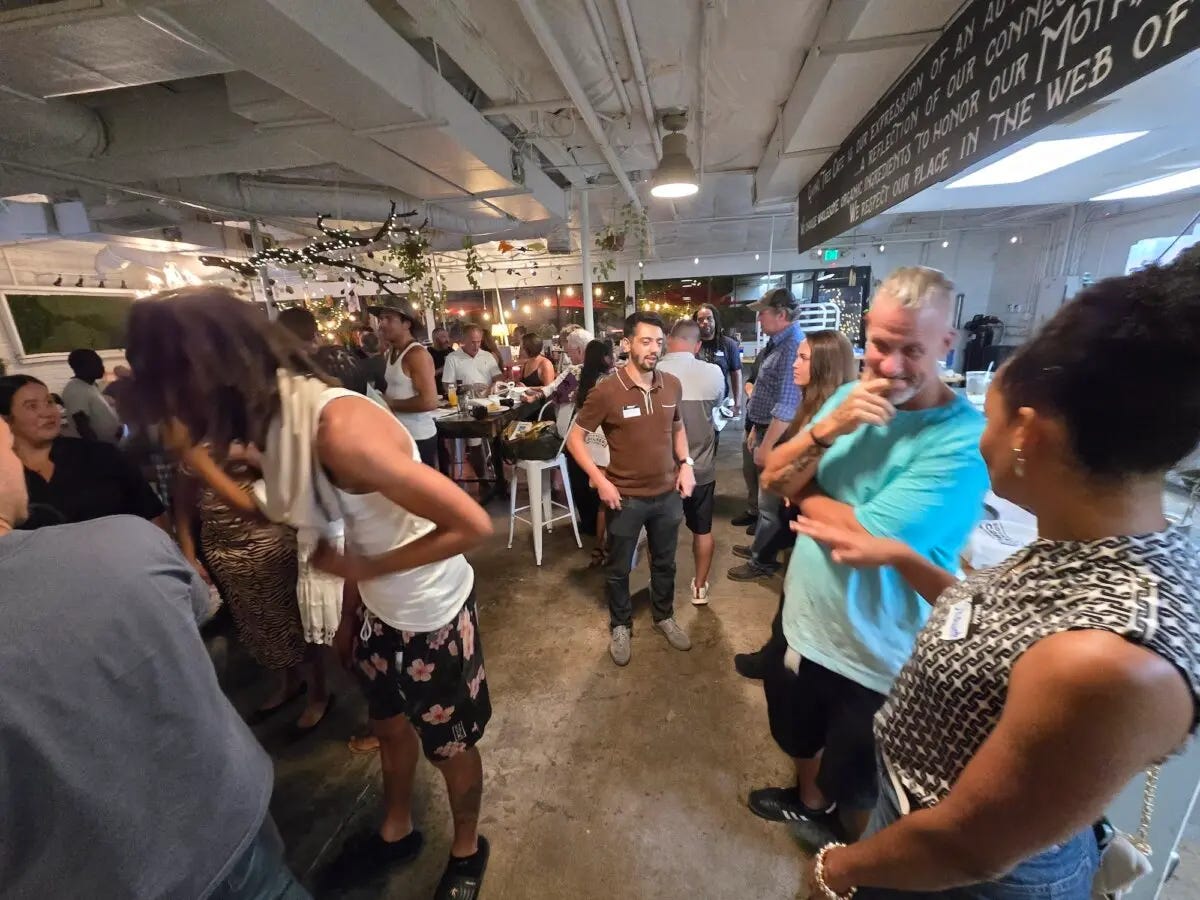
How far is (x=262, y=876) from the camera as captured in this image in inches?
33.1

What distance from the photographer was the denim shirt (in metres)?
3.17

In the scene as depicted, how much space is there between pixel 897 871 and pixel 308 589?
1.54 metres

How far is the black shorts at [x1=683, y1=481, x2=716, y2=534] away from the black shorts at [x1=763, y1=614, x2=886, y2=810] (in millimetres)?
1369

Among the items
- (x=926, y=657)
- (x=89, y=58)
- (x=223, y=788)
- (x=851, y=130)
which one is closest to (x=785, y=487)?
(x=926, y=657)

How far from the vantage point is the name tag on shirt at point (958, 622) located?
0.70 metres

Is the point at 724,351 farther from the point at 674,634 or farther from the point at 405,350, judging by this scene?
the point at 674,634

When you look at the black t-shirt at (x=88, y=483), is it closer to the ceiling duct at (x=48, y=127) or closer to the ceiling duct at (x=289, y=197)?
the ceiling duct at (x=48, y=127)

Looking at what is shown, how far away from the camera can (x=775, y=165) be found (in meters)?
4.27

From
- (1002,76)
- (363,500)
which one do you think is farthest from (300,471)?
(1002,76)

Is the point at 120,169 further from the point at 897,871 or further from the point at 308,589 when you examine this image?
the point at 897,871

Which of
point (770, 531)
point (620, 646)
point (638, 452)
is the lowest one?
point (620, 646)

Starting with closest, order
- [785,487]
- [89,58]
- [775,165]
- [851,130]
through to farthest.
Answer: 1. [785,487]
2. [89,58]
3. [851,130]
4. [775,165]

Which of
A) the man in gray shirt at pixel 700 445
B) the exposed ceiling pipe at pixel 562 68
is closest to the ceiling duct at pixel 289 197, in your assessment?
the exposed ceiling pipe at pixel 562 68

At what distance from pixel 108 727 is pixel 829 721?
1595 millimetres
